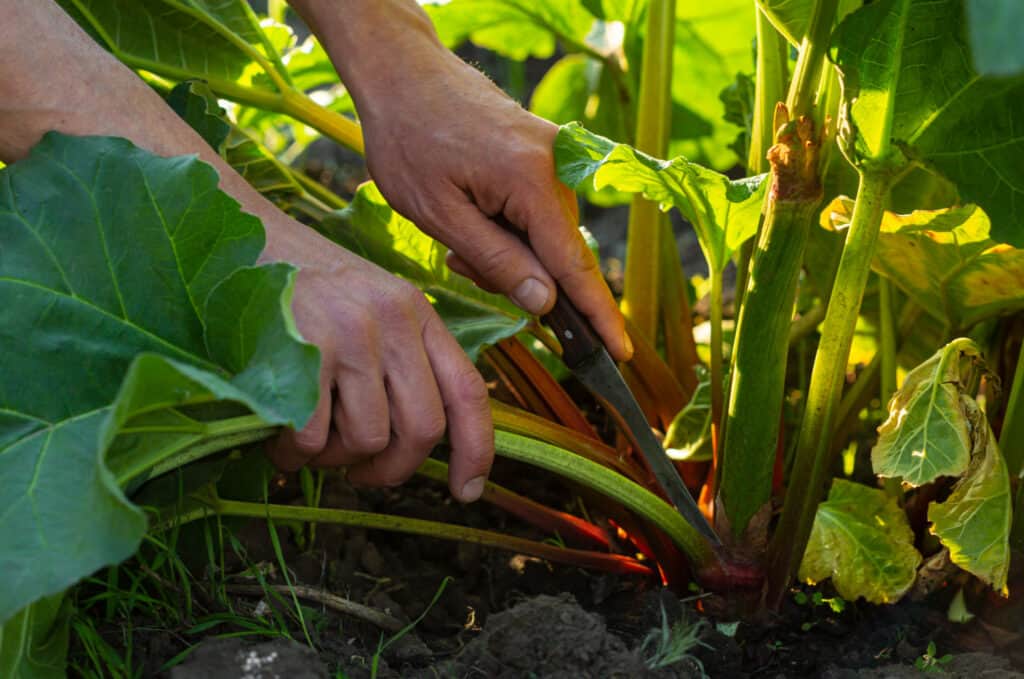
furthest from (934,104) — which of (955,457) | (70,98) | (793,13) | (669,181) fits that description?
(70,98)

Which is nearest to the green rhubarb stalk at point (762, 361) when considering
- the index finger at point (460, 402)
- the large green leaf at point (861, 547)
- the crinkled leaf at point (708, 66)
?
the large green leaf at point (861, 547)

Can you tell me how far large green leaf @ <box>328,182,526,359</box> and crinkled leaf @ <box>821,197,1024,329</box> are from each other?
0.55 meters

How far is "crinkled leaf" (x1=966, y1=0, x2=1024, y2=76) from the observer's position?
0.74m

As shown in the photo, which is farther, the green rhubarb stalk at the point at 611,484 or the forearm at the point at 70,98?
the green rhubarb stalk at the point at 611,484

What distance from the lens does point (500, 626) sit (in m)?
1.32

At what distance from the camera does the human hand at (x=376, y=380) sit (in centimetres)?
129

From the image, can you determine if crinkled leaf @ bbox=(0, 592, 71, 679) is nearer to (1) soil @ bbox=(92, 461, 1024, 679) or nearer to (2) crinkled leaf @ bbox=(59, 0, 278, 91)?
(1) soil @ bbox=(92, 461, 1024, 679)

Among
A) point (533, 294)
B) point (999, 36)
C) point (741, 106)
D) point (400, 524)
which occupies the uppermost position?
point (999, 36)

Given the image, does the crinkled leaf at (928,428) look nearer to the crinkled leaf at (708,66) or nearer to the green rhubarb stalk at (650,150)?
the green rhubarb stalk at (650,150)

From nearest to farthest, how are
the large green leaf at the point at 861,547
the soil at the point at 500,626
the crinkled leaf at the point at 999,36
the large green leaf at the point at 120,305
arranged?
the crinkled leaf at the point at 999,36
the large green leaf at the point at 120,305
the soil at the point at 500,626
the large green leaf at the point at 861,547

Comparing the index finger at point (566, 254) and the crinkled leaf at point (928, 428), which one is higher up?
the index finger at point (566, 254)

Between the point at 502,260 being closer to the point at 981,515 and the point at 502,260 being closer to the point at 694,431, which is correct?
the point at 694,431

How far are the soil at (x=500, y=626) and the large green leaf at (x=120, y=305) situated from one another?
9.6 inches

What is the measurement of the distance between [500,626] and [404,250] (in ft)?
2.39
